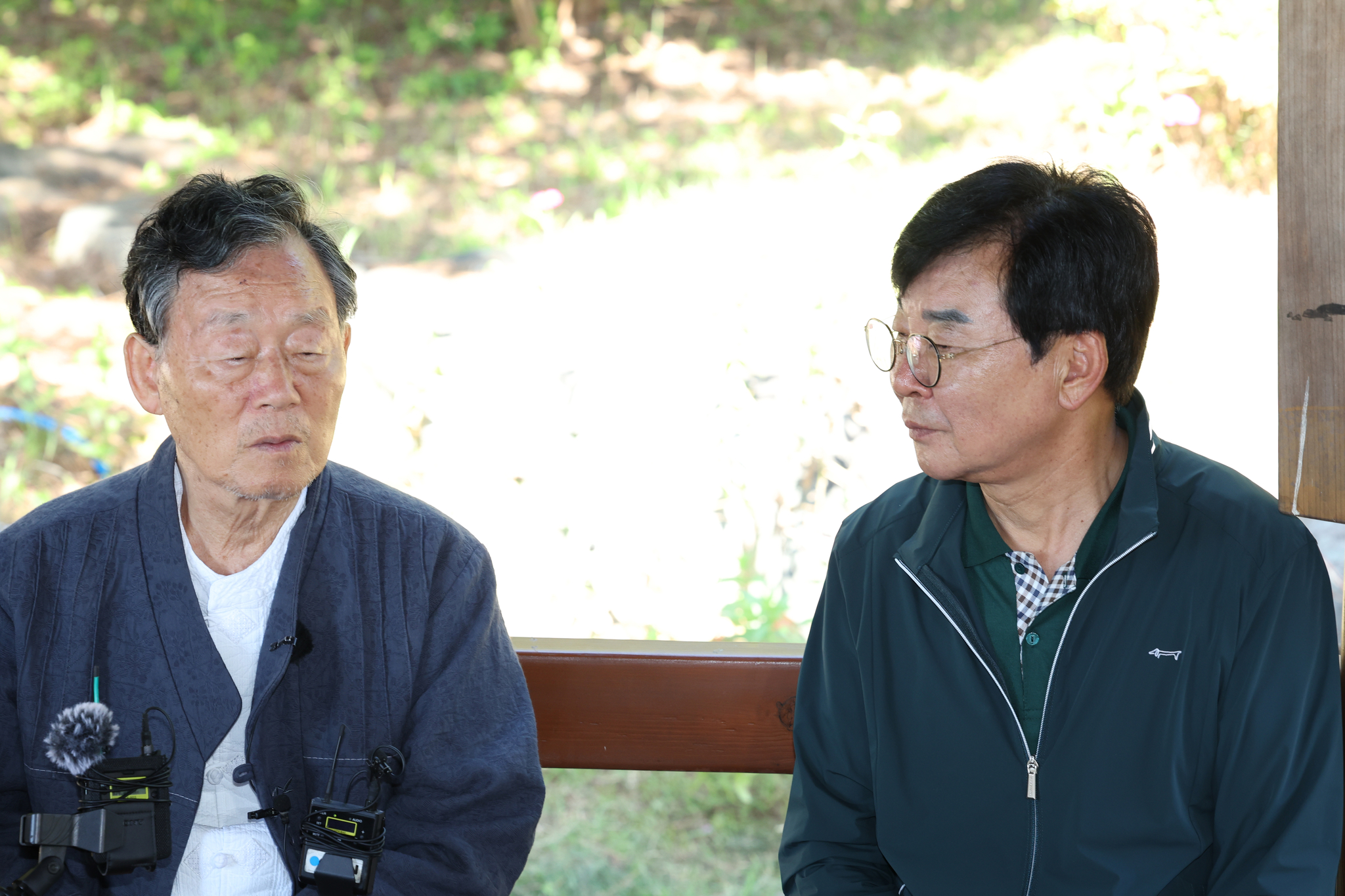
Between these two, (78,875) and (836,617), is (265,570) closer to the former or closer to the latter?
(78,875)

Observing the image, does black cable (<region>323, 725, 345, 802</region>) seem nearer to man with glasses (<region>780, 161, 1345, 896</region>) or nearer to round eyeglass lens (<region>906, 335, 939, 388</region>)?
man with glasses (<region>780, 161, 1345, 896</region>)

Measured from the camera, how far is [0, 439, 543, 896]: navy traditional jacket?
5.98 feet

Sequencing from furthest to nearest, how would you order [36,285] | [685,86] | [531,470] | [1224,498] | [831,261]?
[685,86] < [36,285] < [831,261] < [531,470] < [1224,498]

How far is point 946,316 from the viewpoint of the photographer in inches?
69.4

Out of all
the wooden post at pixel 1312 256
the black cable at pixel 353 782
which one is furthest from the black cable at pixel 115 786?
the wooden post at pixel 1312 256

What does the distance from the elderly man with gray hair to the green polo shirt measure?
2.53 ft

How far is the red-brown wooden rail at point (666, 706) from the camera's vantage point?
2.14 metres

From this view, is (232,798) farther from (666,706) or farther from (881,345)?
(881,345)

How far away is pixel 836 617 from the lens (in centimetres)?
192

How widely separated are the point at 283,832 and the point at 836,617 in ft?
3.10

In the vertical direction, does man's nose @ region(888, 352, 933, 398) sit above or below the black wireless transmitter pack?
above

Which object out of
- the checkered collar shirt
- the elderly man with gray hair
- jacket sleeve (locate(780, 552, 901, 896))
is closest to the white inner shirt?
the elderly man with gray hair

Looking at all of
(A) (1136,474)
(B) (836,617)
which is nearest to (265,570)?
(B) (836,617)

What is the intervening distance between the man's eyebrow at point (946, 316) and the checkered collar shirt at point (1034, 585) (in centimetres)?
38
